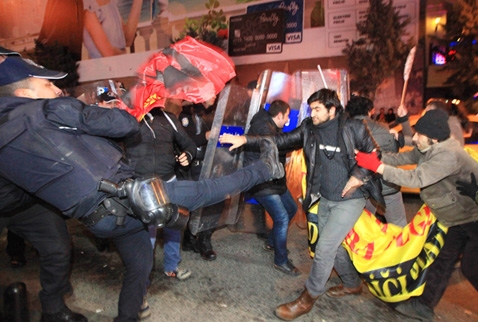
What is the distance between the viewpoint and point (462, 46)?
397 inches

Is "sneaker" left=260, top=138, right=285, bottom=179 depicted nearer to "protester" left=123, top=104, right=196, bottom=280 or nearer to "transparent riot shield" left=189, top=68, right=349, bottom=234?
"transparent riot shield" left=189, top=68, right=349, bottom=234

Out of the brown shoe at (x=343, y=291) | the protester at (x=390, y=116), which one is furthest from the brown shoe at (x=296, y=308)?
the protester at (x=390, y=116)

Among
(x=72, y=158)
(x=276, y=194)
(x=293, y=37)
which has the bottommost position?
(x=276, y=194)

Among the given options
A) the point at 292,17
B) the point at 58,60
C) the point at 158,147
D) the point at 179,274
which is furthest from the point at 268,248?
the point at 58,60

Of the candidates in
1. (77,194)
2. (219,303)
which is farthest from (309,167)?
(77,194)

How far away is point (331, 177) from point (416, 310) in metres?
1.31

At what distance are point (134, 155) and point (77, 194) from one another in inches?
49.8

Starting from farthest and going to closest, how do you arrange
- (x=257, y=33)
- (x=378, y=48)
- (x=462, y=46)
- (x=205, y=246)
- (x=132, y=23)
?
(x=132, y=23), (x=257, y=33), (x=378, y=48), (x=462, y=46), (x=205, y=246)

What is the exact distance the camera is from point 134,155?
10.9ft

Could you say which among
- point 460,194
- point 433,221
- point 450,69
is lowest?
point 433,221

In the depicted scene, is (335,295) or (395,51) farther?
(395,51)

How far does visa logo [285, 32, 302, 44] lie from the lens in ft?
45.3

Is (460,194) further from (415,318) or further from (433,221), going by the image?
(415,318)

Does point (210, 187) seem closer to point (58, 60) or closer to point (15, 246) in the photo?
point (15, 246)
